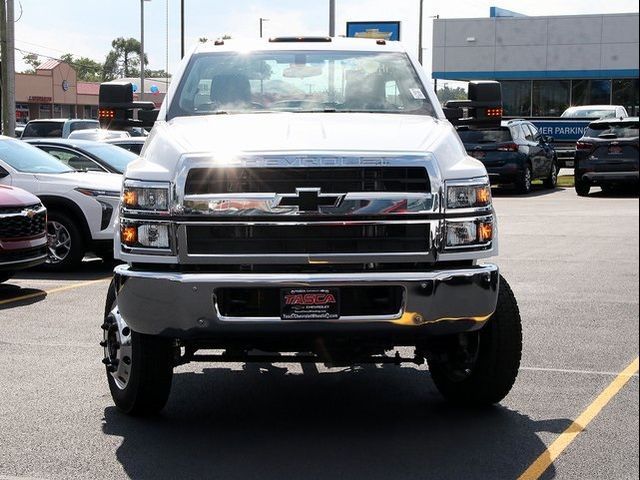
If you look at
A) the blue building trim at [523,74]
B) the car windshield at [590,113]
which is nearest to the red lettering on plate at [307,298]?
the car windshield at [590,113]

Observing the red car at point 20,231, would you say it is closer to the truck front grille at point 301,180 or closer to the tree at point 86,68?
the truck front grille at point 301,180

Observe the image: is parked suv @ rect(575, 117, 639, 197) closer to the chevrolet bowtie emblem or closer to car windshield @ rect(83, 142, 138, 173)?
car windshield @ rect(83, 142, 138, 173)

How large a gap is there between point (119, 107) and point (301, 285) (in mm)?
2601

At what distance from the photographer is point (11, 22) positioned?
2555 cm

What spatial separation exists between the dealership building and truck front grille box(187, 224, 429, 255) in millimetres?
40299

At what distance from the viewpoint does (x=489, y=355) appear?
5.45 meters

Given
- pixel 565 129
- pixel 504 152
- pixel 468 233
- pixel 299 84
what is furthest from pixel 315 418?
pixel 565 129

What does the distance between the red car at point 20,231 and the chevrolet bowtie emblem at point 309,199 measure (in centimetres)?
618

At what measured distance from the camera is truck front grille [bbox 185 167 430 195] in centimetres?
480

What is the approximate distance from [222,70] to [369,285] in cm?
217

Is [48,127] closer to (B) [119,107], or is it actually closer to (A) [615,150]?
(A) [615,150]

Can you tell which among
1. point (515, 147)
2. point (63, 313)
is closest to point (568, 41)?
point (515, 147)

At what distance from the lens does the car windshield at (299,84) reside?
20.2ft

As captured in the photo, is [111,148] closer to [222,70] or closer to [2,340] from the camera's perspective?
[2,340]
